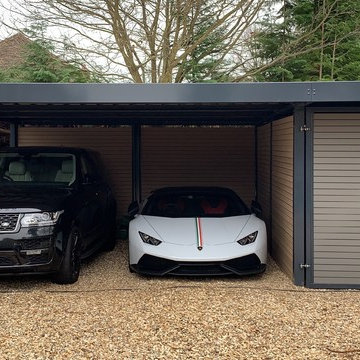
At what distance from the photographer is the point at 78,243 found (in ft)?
20.4

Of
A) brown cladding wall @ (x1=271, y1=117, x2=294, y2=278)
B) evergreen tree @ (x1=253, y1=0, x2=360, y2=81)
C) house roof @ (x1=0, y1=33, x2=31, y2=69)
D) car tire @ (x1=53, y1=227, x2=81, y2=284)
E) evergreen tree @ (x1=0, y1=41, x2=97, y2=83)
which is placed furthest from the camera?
house roof @ (x1=0, y1=33, x2=31, y2=69)

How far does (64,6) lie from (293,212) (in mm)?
9973

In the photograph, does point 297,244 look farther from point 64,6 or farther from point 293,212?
point 64,6

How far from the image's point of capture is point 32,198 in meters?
5.77

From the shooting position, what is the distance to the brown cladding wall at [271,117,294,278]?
20.3 ft

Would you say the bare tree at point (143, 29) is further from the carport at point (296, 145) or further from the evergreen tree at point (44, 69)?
the carport at point (296, 145)

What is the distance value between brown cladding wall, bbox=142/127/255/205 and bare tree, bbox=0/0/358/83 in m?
4.06

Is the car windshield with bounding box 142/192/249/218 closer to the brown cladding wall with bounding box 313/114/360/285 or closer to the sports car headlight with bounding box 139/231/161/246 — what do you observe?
the sports car headlight with bounding box 139/231/161/246

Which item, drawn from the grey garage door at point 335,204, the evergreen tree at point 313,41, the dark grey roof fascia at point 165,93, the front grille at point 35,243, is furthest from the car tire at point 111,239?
the evergreen tree at point 313,41

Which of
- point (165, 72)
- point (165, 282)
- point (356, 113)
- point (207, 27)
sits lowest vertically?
point (165, 282)

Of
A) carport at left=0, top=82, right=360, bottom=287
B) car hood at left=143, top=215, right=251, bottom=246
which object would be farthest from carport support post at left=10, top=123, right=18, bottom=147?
car hood at left=143, top=215, right=251, bottom=246

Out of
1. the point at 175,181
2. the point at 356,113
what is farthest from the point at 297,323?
the point at 175,181

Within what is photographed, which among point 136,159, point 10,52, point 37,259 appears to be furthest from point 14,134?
point 10,52

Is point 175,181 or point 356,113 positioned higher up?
point 356,113
